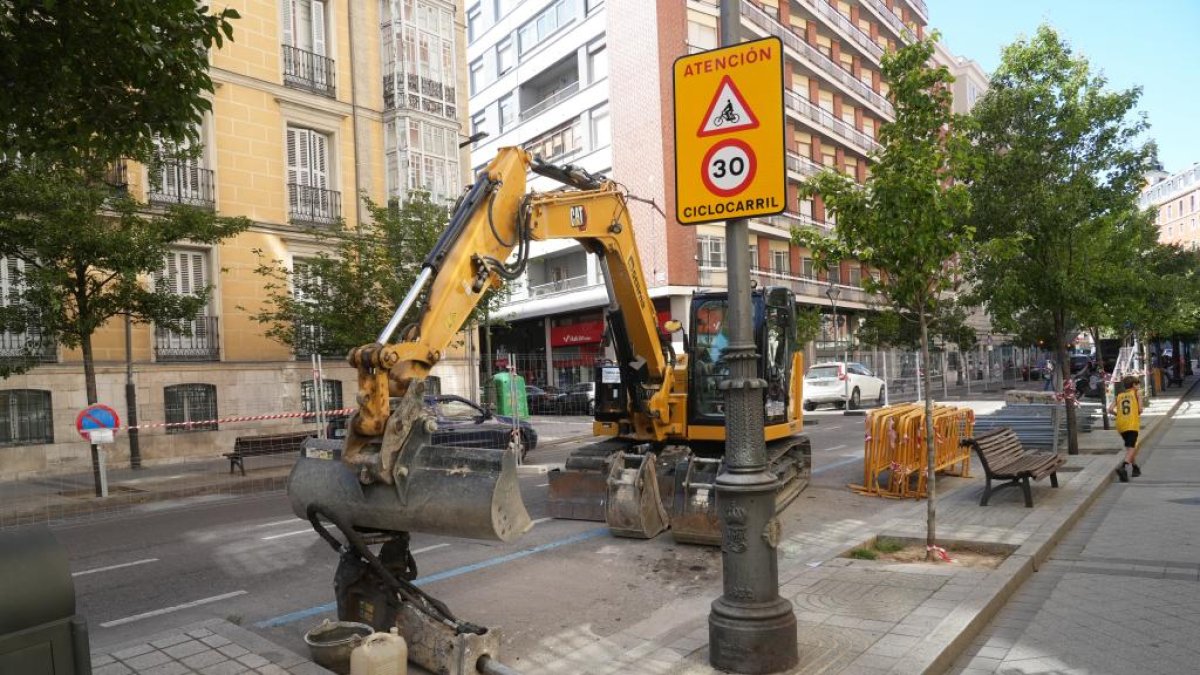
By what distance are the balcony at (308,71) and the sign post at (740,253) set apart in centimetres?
1909

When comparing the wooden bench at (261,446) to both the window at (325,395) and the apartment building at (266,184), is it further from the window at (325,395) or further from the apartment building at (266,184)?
the window at (325,395)

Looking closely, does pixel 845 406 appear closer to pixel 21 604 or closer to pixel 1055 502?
pixel 1055 502

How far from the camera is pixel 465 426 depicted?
14.9 metres

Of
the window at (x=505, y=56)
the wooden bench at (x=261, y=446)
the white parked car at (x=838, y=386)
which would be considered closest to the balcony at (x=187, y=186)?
the wooden bench at (x=261, y=446)

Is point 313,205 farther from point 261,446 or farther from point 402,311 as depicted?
point 402,311

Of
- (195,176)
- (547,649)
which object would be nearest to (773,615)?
(547,649)

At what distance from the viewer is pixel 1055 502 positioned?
30.9 ft

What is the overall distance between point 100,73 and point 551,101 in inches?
1296

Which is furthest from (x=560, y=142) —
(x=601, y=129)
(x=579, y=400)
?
(x=579, y=400)

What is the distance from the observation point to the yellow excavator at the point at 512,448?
4375 millimetres

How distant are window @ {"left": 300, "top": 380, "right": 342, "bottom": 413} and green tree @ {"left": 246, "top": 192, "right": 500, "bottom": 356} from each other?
163cm

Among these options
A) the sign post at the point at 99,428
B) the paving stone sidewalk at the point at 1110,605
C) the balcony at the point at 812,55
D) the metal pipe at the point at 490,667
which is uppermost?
the balcony at the point at 812,55

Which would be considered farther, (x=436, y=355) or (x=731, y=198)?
(x=436, y=355)

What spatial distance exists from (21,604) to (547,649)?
11.5 ft
